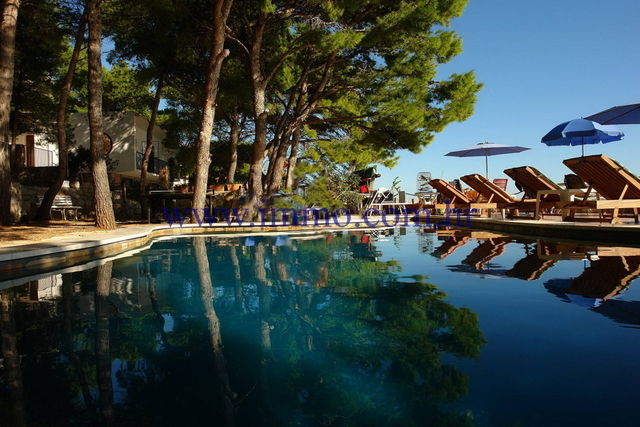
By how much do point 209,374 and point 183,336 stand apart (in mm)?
629

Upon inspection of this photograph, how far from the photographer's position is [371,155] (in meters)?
18.5

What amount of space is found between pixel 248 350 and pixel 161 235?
25.4 feet

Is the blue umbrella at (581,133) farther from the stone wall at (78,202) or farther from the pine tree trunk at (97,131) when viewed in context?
the stone wall at (78,202)

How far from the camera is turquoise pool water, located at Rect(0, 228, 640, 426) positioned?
1.65 meters

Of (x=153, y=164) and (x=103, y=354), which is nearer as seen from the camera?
(x=103, y=354)

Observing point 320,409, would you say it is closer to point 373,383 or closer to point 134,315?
point 373,383

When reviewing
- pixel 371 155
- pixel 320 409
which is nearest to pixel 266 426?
pixel 320 409

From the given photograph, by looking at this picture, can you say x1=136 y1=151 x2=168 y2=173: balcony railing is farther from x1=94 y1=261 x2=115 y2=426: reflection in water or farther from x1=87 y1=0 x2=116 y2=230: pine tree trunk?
x1=94 y1=261 x2=115 y2=426: reflection in water

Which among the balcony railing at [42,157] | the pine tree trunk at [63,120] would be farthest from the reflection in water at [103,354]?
the balcony railing at [42,157]

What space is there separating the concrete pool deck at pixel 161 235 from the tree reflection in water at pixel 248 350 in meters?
1.07

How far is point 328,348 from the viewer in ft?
7.71

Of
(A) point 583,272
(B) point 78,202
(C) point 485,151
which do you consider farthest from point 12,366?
(C) point 485,151

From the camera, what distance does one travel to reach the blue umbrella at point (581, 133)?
9398 millimetres

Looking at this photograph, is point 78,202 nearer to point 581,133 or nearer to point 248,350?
point 248,350
